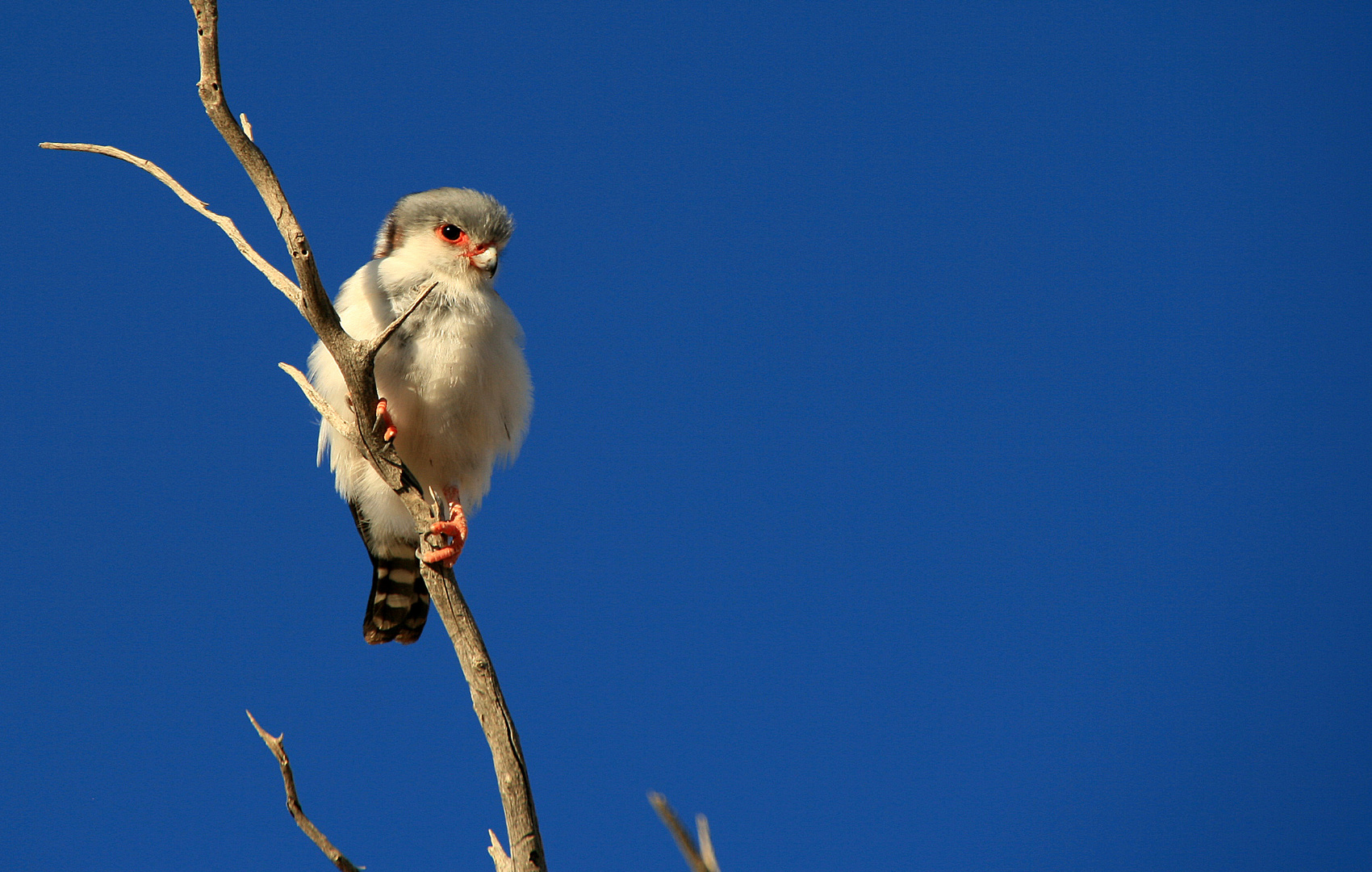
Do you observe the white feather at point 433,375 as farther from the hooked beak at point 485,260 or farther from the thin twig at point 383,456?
the thin twig at point 383,456

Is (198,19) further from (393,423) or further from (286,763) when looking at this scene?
(286,763)

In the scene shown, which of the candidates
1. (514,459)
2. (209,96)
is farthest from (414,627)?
(209,96)

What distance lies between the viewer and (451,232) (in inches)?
201

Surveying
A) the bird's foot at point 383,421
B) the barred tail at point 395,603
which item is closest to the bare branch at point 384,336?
the bird's foot at point 383,421

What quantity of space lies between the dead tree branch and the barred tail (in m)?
1.64

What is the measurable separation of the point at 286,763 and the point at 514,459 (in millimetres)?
2345

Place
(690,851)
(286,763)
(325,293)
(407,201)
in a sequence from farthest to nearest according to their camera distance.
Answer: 1. (407,201)
2. (325,293)
3. (286,763)
4. (690,851)

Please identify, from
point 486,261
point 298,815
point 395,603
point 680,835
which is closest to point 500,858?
point 298,815

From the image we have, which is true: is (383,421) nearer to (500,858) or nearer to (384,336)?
(384,336)

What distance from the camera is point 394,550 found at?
5.46m

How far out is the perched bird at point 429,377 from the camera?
4.57 metres

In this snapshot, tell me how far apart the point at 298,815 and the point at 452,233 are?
9.08 feet

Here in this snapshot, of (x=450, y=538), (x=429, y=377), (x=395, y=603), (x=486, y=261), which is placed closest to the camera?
(x=450, y=538)

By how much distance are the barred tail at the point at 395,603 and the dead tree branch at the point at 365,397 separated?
1.64 m
